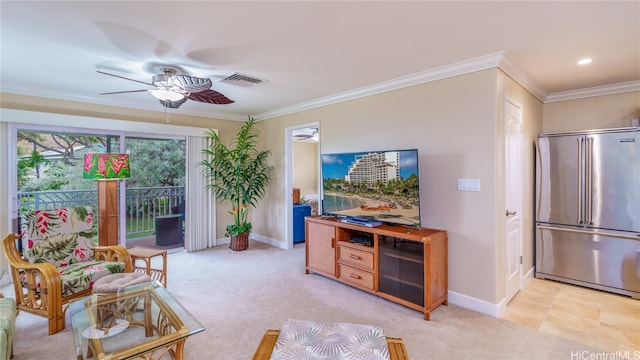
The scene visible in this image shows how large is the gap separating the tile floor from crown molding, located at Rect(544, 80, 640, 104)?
2.40 meters

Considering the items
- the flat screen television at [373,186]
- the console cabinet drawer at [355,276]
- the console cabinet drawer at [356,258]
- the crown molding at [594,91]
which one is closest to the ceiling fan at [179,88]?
the flat screen television at [373,186]

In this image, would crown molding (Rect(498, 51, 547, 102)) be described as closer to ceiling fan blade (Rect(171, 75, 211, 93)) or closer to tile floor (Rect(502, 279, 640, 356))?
tile floor (Rect(502, 279, 640, 356))

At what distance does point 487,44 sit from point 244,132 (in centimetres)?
376

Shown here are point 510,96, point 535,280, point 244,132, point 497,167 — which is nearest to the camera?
point 497,167

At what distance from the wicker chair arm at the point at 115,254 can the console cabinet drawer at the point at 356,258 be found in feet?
7.40

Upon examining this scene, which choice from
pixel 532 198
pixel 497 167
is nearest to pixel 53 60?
pixel 497 167

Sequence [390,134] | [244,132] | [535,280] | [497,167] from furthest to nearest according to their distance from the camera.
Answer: [244,132] < [535,280] < [390,134] < [497,167]

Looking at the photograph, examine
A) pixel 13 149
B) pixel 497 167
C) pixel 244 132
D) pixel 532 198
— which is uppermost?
pixel 244 132

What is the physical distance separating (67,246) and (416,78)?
4057 mm

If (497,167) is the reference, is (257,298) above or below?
below

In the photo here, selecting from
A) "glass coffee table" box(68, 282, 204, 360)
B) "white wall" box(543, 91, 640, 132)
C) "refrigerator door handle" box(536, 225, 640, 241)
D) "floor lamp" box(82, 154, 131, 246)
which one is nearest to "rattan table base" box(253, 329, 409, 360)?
"glass coffee table" box(68, 282, 204, 360)

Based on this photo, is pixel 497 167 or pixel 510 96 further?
pixel 510 96

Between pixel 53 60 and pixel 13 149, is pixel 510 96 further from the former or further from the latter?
pixel 13 149

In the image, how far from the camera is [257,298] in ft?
10.5
